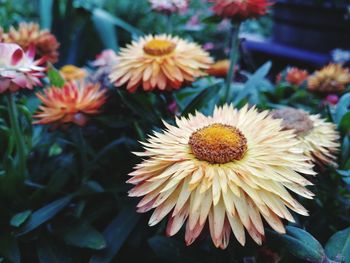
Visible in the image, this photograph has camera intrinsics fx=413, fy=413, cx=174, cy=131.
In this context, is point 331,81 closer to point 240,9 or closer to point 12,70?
point 240,9

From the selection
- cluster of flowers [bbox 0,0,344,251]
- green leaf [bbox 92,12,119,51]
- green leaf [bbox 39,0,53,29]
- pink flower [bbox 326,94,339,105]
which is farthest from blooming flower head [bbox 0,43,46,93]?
green leaf [bbox 39,0,53,29]

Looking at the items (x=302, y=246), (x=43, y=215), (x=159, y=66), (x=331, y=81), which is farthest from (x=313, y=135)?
(x=43, y=215)

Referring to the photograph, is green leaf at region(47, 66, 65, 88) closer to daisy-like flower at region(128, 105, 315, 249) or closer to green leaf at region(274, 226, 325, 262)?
daisy-like flower at region(128, 105, 315, 249)

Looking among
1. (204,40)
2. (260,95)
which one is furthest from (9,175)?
(204,40)

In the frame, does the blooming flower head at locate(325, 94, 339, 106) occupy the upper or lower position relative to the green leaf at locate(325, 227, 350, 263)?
upper

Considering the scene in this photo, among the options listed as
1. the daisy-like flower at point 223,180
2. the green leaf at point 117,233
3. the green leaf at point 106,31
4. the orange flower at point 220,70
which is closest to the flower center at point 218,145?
the daisy-like flower at point 223,180
